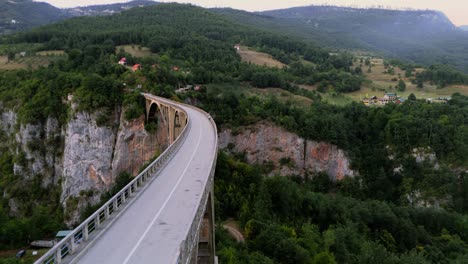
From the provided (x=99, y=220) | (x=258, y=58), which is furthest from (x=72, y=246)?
(x=258, y=58)

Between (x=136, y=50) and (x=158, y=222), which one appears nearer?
(x=158, y=222)

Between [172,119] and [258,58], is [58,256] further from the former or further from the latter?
[258,58]

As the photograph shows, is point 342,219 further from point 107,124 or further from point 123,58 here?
point 123,58

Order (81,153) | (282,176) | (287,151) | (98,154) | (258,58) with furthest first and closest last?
(258,58) < (287,151) < (81,153) < (98,154) < (282,176)

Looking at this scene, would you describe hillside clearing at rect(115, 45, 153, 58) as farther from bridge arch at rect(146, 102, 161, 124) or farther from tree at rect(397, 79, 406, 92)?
tree at rect(397, 79, 406, 92)

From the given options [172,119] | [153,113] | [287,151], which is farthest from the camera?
[287,151]

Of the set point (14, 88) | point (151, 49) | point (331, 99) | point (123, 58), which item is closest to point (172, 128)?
point (14, 88)

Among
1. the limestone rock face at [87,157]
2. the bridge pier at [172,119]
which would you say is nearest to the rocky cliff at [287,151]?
the bridge pier at [172,119]

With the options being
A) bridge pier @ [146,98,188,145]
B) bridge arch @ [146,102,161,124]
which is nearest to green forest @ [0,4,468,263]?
bridge arch @ [146,102,161,124]
